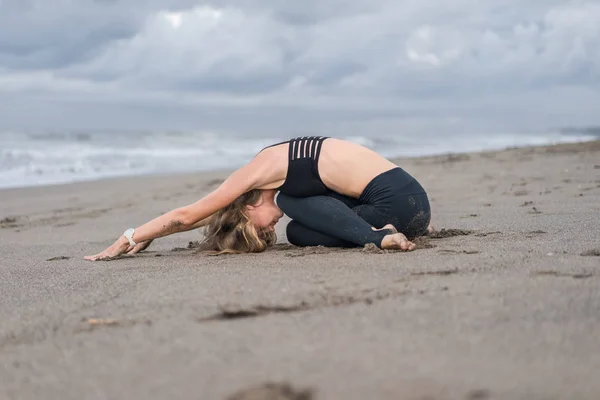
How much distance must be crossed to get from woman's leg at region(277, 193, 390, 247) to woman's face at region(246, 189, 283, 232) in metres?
0.05

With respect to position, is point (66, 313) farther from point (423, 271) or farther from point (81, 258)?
point (81, 258)

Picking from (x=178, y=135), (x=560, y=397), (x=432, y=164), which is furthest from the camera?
(x=178, y=135)

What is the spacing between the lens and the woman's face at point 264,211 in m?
3.69

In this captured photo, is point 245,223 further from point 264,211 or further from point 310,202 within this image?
point 310,202

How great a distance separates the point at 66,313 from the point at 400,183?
1.97m

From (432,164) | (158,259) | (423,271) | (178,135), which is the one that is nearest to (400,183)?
(423,271)

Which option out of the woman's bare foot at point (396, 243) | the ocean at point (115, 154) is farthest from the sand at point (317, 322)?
the ocean at point (115, 154)

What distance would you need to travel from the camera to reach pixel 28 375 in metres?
1.79

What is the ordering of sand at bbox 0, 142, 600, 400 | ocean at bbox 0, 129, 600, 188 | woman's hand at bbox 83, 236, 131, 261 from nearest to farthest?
sand at bbox 0, 142, 600, 400, woman's hand at bbox 83, 236, 131, 261, ocean at bbox 0, 129, 600, 188

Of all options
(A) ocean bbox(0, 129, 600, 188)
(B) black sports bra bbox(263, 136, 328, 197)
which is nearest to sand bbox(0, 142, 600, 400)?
(B) black sports bra bbox(263, 136, 328, 197)

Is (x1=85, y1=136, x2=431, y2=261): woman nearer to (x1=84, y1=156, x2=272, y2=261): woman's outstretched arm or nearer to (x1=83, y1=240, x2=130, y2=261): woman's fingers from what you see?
(x1=84, y1=156, x2=272, y2=261): woman's outstretched arm

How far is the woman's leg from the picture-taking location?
11.6ft

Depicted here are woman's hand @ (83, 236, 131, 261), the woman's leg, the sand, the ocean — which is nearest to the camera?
the sand

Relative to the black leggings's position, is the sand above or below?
below
